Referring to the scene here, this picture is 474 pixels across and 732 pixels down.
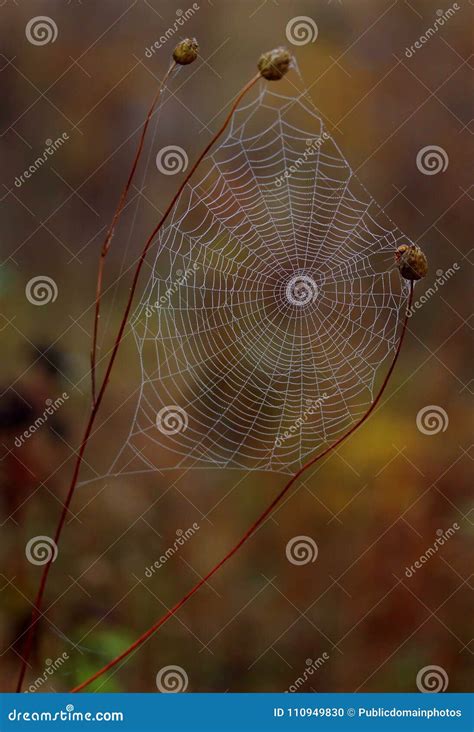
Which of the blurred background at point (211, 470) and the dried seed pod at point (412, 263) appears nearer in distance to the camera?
the dried seed pod at point (412, 263)

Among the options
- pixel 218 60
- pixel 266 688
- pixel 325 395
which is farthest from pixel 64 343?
pixel 266 688

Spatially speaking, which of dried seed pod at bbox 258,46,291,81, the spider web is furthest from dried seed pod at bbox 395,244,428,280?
the spider web

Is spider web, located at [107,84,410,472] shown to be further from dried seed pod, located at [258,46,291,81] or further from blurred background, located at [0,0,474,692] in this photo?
dried seed pod, located at [258,46,291,81]

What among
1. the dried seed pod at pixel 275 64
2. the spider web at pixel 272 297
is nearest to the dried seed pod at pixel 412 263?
the dried seed pod at pixel 275 64

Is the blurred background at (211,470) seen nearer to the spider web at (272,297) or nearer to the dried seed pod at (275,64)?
the spider web at (272,297)

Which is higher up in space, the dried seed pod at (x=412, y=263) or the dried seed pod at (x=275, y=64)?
the dried seed pod at (x=275, y=64)

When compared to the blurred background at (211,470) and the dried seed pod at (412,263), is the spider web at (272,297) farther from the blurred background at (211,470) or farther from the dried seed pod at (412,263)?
the dried seed pod at (412,263)
